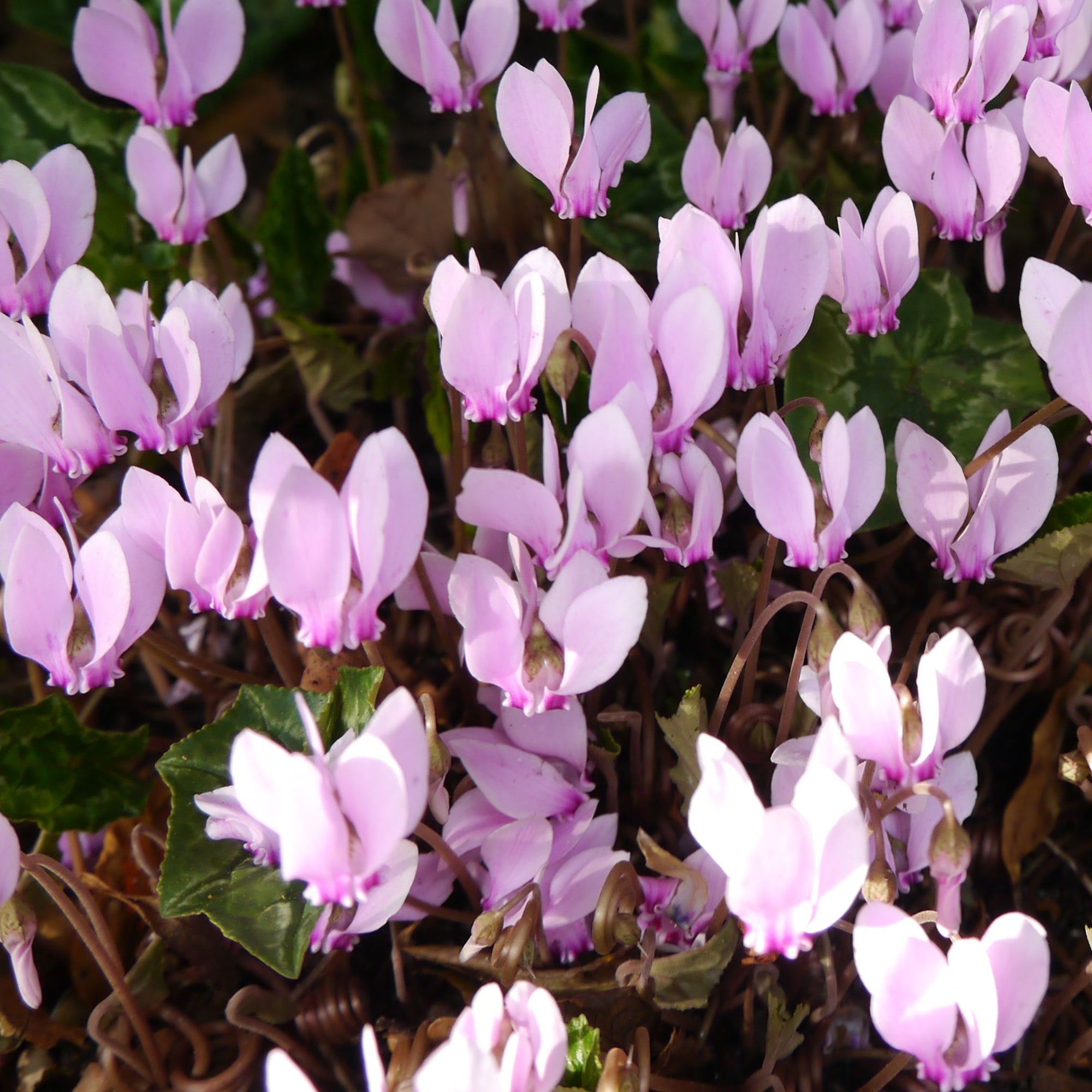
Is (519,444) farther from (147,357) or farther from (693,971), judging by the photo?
(693,971)

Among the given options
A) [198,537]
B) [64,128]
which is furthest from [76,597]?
[64,128]

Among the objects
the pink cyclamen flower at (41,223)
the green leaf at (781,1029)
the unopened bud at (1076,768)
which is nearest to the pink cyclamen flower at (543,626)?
the green leaf at (781,1029)

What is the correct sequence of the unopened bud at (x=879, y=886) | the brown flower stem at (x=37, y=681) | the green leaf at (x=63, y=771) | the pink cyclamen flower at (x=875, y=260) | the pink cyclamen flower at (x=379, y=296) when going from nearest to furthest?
the unopened bud at (x=879, y=886)
the pink cyclamen flower at (x=875, y=260)
the green leaf at (x=63, y=771)
the brown flower stem at (x=37, y=681)
the pink cyclamen flower at (x=379, y=296)

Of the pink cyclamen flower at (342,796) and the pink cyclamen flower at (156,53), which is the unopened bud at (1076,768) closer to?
the pink cyclamen flower at (342,796)

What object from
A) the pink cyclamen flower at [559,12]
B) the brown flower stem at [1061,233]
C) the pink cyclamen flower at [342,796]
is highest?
the pink cyclamen flower at [559,12]

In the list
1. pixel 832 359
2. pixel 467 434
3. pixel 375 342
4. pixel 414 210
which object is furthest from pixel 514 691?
pixel 414 210

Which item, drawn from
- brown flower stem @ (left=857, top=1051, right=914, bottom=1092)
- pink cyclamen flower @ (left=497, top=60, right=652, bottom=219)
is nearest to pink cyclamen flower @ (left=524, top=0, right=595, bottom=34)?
pink cyclamen flower @ (left=497, top=60, right=652, bottom=219)

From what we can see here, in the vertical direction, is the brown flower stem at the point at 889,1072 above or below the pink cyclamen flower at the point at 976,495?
below

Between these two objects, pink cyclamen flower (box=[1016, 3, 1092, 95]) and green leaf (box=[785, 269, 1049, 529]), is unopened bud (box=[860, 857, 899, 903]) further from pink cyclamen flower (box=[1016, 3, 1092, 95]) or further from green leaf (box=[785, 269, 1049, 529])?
pink cyclamen flower (box=[1016, 3, 1092, 95])
